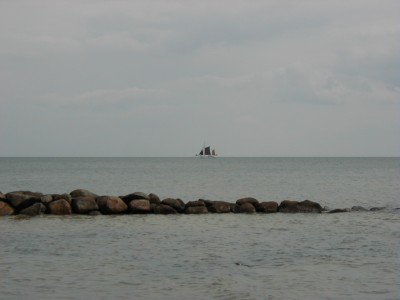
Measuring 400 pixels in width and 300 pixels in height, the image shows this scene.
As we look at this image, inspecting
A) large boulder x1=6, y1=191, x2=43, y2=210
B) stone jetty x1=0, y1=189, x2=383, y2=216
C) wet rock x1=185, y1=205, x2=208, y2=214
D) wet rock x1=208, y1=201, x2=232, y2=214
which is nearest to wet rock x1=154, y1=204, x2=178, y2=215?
stone jetty x1=0, y1=189, x2=383, y2=216

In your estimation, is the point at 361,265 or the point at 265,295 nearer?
the point at 265,295

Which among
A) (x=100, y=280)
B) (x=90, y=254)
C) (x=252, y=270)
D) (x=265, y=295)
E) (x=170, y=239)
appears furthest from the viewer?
(x=170, y=239)

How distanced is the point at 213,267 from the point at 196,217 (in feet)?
37.3

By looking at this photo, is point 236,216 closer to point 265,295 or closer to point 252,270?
point 252,270

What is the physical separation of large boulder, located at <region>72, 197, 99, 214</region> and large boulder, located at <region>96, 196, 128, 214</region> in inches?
11.5

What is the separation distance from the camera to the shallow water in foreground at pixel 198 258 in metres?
11.6

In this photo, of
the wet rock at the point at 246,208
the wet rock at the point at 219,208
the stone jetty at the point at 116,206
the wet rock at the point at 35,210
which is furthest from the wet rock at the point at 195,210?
the wet rock at the point at 35,210

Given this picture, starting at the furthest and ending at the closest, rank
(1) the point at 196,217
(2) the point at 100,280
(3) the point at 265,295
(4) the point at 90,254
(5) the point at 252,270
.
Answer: (1) the point at 196,217 → (4) the point at 90,254 → (5) the point at 252,270 → (2) the point at 100,280 → (3) the point at 265,295

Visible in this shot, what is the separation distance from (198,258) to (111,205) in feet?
38.0

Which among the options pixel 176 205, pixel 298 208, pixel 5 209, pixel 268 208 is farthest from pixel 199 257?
pixel 5 209

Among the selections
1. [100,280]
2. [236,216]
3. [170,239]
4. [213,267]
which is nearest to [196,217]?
[236,216]

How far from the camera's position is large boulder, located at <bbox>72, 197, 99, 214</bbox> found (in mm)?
25828

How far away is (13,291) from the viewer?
37.1ft

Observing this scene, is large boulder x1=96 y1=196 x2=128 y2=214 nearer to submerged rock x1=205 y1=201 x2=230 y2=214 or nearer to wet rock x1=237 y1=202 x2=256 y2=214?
submerged rock x1=205 y1=201 x2=230 y2=214
